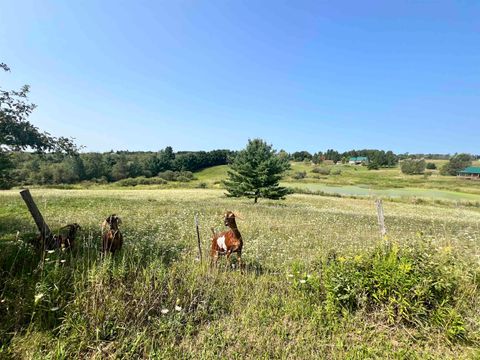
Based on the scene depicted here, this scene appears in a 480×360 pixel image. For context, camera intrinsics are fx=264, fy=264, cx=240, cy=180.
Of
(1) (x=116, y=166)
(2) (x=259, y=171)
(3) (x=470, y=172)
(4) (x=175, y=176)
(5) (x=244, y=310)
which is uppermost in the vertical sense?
(1) (x=116, y=166)

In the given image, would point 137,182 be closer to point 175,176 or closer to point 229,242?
point 175,176

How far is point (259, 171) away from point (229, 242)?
2566cm

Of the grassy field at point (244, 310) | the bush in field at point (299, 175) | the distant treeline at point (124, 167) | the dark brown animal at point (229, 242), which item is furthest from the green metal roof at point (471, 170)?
the dark brown animal at point (229, 242)

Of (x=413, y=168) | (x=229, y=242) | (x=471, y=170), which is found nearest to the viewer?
(x=229, y=242)

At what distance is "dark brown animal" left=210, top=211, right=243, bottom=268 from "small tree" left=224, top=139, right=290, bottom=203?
25.1 meters

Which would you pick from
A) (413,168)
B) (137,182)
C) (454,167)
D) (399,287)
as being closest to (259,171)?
(399,287)

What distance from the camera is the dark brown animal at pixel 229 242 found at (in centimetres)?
533

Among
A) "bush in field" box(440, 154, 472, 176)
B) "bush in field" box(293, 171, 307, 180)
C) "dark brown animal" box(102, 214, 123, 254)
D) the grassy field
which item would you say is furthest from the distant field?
the grassy field

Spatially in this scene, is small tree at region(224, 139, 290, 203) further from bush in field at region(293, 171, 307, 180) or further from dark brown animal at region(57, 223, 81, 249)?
bush in field at region(293, 171, 307, 180)

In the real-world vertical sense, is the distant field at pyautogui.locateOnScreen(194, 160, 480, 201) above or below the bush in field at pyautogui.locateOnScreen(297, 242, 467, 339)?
below

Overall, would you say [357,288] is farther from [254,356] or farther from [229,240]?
[229,240]

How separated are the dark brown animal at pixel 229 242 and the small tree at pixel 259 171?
989 inches

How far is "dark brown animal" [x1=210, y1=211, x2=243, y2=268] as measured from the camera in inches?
210

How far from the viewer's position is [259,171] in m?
30.9
